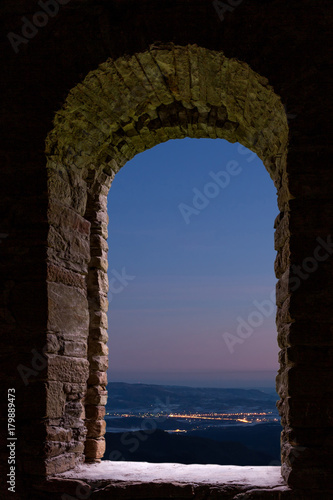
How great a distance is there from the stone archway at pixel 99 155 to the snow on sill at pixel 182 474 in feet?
0.65

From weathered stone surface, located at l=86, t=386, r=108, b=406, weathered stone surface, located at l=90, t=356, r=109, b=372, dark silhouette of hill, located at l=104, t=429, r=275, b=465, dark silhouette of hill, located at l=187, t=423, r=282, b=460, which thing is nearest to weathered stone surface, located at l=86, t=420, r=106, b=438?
weathered stone surface, located at l=86, t=386, r=108, b=406

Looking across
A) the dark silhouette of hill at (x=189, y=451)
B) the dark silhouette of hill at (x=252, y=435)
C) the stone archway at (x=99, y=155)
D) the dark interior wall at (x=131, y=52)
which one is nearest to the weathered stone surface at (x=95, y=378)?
the stone archway at (x=99, y=155)

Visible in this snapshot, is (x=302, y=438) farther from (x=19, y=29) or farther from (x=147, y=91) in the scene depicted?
(x=19, y=29)

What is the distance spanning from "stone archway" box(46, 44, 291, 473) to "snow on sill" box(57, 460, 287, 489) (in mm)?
198

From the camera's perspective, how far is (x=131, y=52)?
331 cm

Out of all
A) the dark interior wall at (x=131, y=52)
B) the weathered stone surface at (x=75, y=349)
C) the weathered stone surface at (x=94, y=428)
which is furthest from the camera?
the weathered stone surface at (x=94, y=428)

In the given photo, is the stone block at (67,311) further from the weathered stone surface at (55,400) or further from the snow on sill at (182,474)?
the snow on sill at (182,474)

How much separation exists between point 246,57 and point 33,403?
8.30 feet

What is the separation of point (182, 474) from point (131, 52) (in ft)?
9.07

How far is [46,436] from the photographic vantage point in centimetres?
316

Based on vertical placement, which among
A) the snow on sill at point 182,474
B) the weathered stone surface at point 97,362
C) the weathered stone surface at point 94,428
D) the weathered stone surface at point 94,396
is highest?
the weathered stone surface at point 97,362

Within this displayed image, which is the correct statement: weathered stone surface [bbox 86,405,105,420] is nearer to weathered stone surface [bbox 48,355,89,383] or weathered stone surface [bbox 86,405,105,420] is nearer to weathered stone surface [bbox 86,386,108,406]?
weathered stone surface [bbox 86,386,108,406]

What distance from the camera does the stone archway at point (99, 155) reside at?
3.34 metres

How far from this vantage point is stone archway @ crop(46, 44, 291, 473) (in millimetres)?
3340
